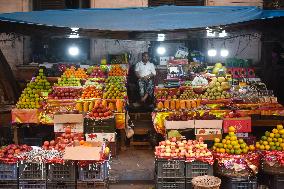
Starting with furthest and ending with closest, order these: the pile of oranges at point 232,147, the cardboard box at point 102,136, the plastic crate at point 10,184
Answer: the cardboard box at point 102,136, the pile of oranges at point 232,147, the plastic crate at point 10,184

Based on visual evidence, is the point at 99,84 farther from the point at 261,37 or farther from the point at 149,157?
the point at 261,37

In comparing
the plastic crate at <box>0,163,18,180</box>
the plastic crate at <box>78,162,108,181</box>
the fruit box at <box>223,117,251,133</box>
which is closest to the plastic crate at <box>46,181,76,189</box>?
the plastic crate at <box>78,162,108,181</box>

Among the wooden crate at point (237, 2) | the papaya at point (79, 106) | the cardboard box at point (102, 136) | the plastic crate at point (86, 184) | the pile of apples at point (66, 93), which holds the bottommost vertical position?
the plastic crate at point (86, 184)

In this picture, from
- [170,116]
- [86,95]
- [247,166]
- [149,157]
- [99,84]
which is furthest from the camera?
[99,84]

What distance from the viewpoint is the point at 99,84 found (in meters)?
12.4

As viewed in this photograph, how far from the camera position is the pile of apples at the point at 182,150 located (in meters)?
7.67

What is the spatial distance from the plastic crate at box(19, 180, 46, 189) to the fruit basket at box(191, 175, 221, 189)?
2532mm

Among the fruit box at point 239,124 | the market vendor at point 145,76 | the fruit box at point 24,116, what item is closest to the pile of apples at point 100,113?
the fruit box at point 24,116

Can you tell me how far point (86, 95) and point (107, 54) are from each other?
317cm

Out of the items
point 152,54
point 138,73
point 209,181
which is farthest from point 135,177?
point 152,54

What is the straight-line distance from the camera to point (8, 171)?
7.51m

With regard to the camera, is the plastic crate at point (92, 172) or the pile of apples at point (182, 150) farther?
the pile of apples at point (182, 150)

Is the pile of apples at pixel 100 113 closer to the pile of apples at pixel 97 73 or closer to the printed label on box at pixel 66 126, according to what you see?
the printed label on box at pixel 66 126

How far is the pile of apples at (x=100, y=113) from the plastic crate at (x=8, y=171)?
10.8 ft
